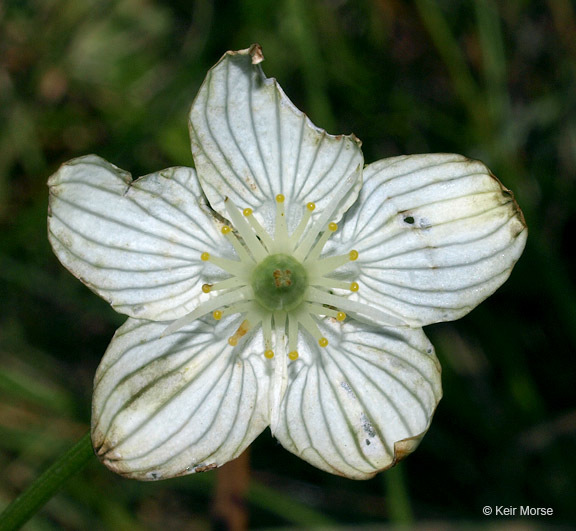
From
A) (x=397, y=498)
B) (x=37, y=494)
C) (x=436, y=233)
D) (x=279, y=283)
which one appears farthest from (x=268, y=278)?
(x=397, y=498)

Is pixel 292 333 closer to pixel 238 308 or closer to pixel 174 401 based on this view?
pixel 238 308

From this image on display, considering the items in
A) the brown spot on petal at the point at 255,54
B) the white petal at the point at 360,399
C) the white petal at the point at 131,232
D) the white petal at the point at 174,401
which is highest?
the brown spot on petal at the point at 255,54

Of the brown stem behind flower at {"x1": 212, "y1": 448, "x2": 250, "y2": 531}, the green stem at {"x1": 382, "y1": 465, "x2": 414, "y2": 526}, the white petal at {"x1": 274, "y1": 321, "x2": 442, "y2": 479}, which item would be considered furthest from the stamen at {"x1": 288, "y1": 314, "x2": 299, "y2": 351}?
the green stem at {"x1": 382, "y1": 465, "x2": 414, "y2": 526}

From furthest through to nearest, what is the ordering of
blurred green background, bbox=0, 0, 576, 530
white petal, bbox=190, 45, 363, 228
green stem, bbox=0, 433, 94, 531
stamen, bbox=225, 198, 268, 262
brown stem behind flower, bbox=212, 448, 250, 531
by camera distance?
blurred green background, bbox=0, 0, 576, 530 → brown stem behind flower, bbox=212, 448, 250, 531 → stamen, bbox=225, 198, 268, 262 → white petal, bbox=190, 45, 363, 228 → green stem, bbox=0, 433, 94, 531

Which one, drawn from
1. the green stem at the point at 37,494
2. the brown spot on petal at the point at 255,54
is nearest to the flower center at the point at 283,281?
the brown spot on petal at the point at 255,54

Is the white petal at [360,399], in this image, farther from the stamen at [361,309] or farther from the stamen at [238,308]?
the stamen at [238,308]

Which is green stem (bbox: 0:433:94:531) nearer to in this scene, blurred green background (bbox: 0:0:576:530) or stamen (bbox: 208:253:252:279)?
stamen (bbox: 208:253:252:279)
